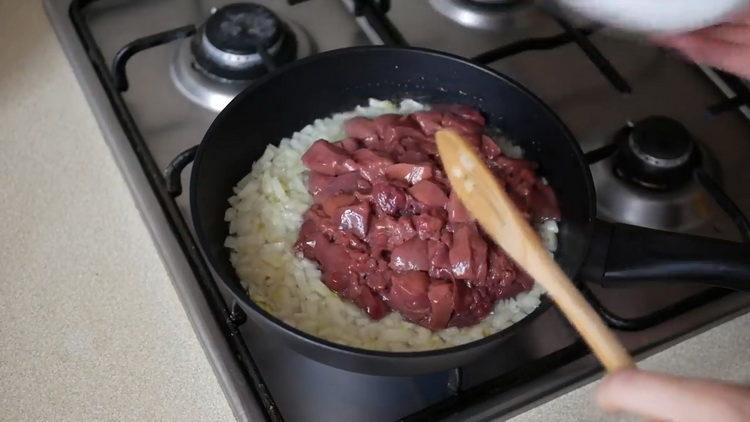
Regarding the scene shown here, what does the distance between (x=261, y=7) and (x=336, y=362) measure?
50 centimetres

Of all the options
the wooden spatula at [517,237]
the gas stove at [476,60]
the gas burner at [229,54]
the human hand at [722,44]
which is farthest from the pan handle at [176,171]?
the human hand at [722,44]

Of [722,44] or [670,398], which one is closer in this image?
[670,398]

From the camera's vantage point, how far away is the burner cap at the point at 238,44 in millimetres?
980

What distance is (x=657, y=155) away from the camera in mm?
917

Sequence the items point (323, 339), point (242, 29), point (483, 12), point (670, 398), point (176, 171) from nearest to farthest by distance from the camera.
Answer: point (670, 398)
point (323, 339)
point (176, 171)
point (242, 29)
point (483, 12)

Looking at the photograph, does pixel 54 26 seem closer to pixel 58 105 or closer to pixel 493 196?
pixel 58 105

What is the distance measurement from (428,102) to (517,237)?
→ 11.4 inches

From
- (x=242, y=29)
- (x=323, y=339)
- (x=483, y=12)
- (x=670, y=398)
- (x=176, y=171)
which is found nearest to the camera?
(x=670, y=398)

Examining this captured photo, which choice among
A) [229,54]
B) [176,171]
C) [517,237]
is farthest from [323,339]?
[229,54]

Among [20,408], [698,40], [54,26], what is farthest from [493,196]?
[54,26]

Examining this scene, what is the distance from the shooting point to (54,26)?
1043mm

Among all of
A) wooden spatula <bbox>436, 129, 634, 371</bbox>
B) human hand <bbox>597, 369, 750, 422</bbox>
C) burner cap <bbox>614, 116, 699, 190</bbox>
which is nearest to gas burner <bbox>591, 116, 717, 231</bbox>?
burner cap <bbox>614, 116, 699, 190</bbox>

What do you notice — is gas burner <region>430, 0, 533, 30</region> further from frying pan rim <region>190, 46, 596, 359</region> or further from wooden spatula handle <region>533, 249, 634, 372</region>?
wooden spatula handle <region>533, 249, 634, 372</region>

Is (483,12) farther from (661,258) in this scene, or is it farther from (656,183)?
(661,258)
